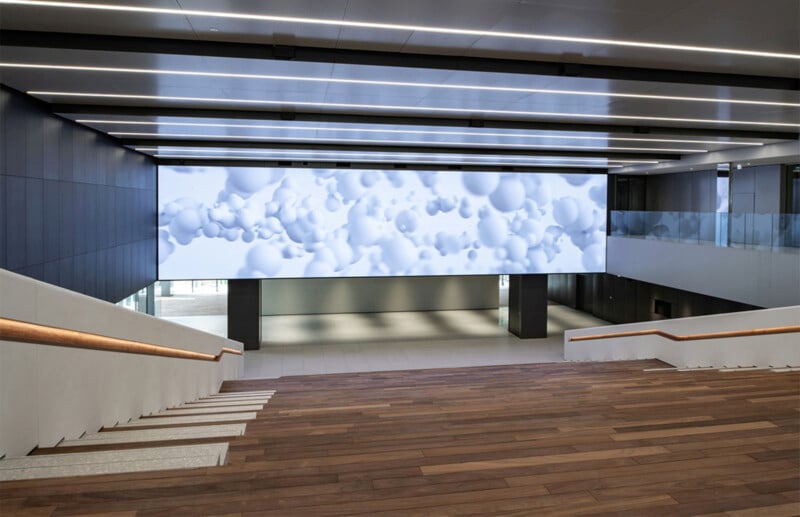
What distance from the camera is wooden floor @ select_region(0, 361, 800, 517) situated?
247cm

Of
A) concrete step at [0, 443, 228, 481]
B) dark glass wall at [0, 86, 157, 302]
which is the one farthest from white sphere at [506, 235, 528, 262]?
concrete step at [0, 443, 228, 481]

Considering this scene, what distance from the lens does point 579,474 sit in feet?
9.47

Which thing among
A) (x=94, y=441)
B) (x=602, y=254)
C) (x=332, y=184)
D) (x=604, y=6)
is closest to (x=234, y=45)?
(x=604, y=6)

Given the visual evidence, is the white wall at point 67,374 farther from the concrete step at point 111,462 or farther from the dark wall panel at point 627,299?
the dark wall panel at point 627,299

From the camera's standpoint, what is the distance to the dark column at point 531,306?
18.4m

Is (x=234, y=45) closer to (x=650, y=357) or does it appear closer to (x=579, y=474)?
(x=579, y=474)

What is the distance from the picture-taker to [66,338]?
3.04 meters

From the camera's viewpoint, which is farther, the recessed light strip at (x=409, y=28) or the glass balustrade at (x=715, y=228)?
the glass balustrade at (x=715, y=228)

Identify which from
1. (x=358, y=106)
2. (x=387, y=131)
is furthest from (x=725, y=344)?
(x=387, y=131)

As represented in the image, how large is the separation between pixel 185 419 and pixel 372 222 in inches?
511

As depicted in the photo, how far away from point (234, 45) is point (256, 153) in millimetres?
8770

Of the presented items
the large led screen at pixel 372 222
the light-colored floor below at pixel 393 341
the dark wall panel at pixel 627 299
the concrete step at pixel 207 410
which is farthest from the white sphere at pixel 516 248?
the concrete step at pixel 207 410

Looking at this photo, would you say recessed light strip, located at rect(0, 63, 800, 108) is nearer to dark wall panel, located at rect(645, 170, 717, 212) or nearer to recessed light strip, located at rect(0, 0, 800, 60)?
recessed light strip, located at rect(0, 0, 800, 60)

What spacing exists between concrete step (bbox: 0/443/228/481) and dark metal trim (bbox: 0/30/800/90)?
14.1ft
